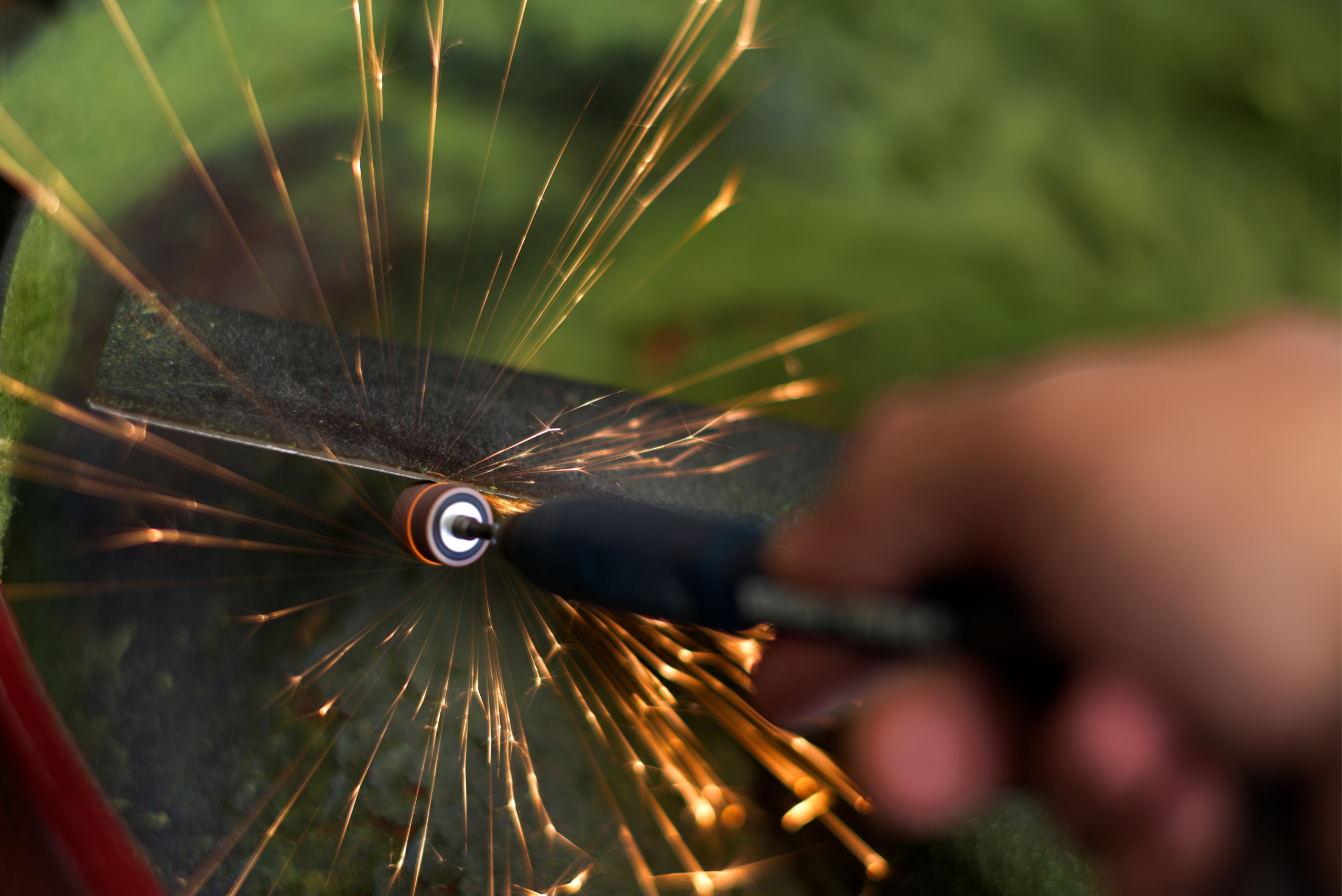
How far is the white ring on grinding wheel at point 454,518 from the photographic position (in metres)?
0.52

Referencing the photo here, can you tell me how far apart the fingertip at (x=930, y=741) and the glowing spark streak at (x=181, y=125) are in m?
0.71

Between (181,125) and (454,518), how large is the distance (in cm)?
49

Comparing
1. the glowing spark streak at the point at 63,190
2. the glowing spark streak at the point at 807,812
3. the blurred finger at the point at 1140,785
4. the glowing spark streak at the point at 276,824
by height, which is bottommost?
the glowing spark streak at the point at 807,812

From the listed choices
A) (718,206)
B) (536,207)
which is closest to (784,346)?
(718,206)

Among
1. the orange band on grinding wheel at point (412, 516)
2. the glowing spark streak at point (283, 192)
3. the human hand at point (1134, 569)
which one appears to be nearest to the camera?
the human hand at point (1134, 569)

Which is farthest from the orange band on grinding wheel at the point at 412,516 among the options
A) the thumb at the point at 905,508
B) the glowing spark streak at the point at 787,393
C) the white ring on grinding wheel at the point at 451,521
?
the glowing spark streak at the point at 787,393

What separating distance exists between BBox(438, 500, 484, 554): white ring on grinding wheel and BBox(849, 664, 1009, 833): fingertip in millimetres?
308

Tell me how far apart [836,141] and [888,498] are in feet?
2.45

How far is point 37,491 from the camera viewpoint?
0.62 metres

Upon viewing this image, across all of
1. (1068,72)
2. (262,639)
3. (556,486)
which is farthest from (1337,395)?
(1068,72)

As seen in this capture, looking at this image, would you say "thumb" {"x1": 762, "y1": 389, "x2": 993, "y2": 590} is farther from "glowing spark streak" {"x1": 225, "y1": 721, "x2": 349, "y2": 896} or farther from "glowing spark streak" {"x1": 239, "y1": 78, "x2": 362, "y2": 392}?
"glowing spark streak" {"x1": 239, "y1": 78, "x2": 362, "y2": 392}

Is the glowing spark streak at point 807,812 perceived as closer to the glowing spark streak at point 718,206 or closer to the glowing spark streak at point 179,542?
the glowing spark streak at point 179,542

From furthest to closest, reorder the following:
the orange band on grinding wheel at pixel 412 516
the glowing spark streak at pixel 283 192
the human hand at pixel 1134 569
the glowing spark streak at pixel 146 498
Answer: the glowing spark streak at pixel 283 192, the glowing spark streak at pixel 146 498, the orange band on grinding wheel at pixel 412 516, the human hand at pixel 1134 569

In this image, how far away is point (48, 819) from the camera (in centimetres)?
33
